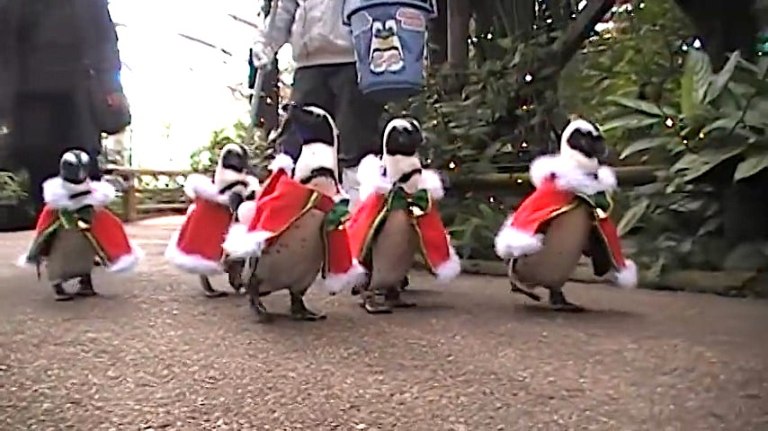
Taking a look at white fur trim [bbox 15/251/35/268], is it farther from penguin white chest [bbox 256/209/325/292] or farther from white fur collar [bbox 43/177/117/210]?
penguin white chest [bbox 256/209/325/292]

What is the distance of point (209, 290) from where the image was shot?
2.01 metres

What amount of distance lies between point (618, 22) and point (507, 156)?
64 centimetres

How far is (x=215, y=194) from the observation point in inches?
77.5

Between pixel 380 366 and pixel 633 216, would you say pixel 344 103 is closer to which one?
pixel 633 216

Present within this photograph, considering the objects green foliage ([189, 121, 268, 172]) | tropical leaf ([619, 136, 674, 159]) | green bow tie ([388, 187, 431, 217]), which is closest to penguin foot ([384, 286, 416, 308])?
green bow tie ([388, 187, 431, 217])

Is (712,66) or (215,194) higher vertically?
(712,66)

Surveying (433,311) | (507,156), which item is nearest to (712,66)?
(507,156)

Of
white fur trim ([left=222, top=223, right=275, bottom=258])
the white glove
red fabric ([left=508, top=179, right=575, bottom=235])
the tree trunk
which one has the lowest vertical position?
white fur trim ([left=222, top=223, right=275, bottom=258])

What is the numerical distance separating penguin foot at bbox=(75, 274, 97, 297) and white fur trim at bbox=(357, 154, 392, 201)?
569 mm

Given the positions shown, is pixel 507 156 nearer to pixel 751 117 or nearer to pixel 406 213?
pixel 751 117

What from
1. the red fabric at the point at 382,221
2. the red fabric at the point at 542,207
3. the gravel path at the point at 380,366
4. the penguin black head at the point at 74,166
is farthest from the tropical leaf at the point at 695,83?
the penguin black head at the point at 74,166

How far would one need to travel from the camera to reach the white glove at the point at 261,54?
2.38 meters

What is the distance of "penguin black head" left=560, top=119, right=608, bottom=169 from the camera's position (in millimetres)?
1796

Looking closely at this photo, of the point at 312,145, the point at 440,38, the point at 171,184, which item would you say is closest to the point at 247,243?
the point at 312,145
